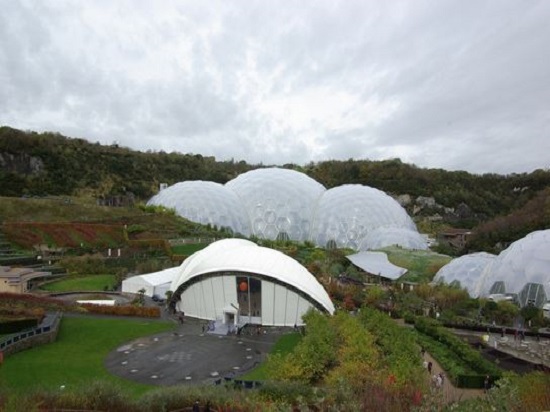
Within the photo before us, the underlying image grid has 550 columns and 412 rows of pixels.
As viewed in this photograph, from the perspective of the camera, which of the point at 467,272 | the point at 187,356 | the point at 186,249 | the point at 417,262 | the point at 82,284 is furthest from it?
the point at 186,249

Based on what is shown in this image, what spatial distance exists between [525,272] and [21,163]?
73731 millimetres

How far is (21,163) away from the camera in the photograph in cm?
7700

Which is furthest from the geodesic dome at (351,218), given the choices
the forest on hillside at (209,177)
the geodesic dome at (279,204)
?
the forest on hillside at (209,177)

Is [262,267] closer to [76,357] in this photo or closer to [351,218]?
[76,357]

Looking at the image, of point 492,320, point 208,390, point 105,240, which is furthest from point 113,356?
point 105,240

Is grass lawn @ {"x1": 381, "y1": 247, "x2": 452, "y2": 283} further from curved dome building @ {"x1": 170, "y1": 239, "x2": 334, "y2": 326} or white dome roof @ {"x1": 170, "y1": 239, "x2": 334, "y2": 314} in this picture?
curved dome building @ {"x1": 170, "y1": 239, "x2": 334, "y2": 326}

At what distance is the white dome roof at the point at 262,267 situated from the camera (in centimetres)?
2697

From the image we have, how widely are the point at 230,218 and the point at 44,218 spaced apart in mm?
20464

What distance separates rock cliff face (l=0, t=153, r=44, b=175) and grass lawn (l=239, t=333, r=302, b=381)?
2593 inches

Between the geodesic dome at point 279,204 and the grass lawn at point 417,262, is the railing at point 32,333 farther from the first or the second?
the geodesic dome at point 279,204

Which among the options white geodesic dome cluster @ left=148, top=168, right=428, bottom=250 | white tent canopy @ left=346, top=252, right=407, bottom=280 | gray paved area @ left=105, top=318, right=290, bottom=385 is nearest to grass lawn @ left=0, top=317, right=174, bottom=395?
gray paved area @ left=105, top=318, right=290, bottom=385

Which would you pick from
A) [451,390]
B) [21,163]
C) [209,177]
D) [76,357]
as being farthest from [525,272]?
[209,177]

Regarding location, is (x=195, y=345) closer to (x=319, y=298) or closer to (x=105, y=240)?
(x=319, y=298)

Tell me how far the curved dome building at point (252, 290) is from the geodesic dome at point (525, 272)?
42.4 ft
